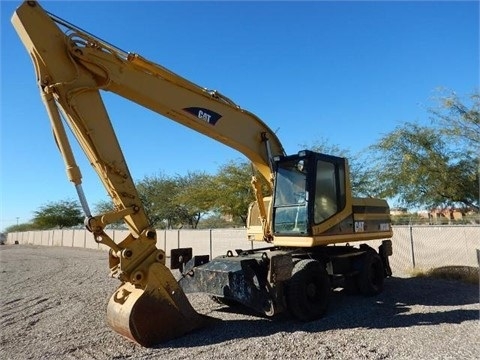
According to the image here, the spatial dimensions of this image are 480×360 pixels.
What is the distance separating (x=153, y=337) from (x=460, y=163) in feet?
54.7

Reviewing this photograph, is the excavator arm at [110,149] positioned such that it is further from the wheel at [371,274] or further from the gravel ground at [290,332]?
the wheel at [371,274]

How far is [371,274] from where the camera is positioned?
30.8 ft

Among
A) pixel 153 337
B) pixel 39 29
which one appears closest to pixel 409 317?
pixel 153 337

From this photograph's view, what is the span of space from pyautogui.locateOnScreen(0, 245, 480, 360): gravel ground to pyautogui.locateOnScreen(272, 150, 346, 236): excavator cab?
1.66m

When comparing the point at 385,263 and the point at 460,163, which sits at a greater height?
the point at 460,163

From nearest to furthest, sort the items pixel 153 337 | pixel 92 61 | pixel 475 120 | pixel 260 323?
pixel 153 337 < pixel 92 61 < pixel 260 323 < pixel 475 120

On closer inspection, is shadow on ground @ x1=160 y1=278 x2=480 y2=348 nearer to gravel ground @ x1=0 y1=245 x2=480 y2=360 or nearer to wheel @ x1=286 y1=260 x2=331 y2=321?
gravel ground @ x1=0 y1=245 x2=480 y2=360

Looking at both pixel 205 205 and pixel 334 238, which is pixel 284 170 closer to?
pixel 334 238

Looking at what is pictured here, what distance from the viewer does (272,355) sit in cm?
549

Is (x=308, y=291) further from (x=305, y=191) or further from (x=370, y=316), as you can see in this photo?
(x=305, y=191)

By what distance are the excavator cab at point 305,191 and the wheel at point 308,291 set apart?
0.70m

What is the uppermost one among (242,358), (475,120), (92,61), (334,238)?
(475,120)

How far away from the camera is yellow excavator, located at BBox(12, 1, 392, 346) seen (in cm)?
619

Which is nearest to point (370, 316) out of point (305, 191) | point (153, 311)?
point (305, 191)
